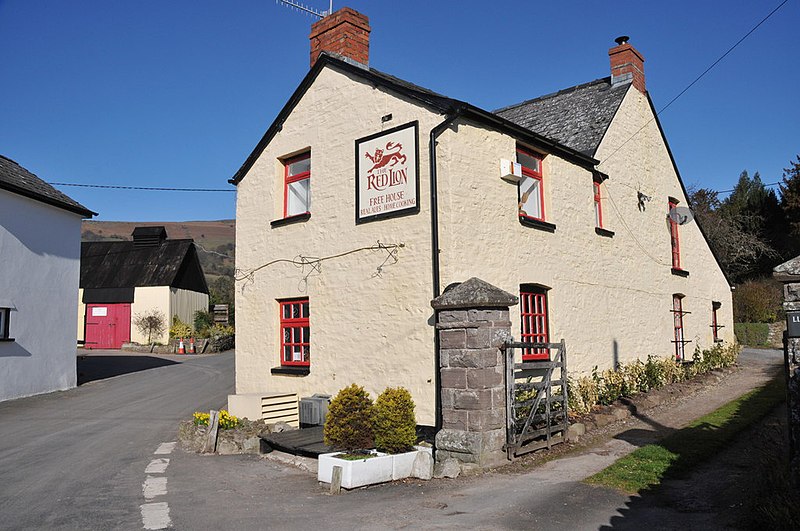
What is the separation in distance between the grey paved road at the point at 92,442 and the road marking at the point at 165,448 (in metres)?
0.16

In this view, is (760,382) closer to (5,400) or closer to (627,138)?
(627,138)

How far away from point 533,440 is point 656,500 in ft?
9.70

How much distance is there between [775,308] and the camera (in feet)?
96.1

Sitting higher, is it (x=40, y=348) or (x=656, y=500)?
(x=40, y=348)

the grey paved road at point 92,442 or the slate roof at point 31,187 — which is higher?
the slate roof at point 31,187

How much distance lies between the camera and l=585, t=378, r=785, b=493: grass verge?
26.7 ft

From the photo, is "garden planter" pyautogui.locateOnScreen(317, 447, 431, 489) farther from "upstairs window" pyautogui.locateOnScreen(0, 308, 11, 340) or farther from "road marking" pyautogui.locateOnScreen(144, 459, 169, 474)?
"upstairs window" pyautogui.locateOnScreen(0, 308, 11, 340)

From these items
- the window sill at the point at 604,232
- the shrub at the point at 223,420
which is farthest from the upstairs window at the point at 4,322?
the window sill at the point at 604,232

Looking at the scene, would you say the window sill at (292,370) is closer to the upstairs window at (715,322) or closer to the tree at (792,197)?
the upstairs window at (715,322)

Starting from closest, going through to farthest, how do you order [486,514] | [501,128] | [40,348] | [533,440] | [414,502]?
[486,514] < [414,502] < [533,440] < [501,128] < [40,348]

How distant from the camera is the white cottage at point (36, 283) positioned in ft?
53.4

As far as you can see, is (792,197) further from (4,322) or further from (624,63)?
(4,322)

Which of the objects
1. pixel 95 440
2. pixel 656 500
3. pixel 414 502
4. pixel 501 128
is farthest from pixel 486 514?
pixel 95 440

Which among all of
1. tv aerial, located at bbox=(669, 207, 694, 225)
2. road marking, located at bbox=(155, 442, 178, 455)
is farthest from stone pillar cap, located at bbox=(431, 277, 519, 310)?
tv aerial, located at bbox=(669, 207, 694, 225)
